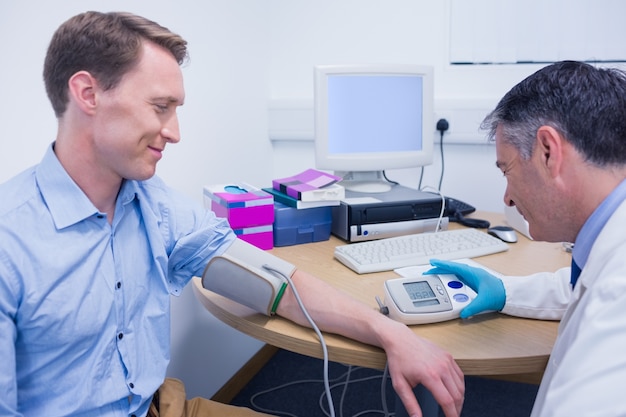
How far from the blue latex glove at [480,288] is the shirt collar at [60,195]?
72 cm

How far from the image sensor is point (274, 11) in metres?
2.21

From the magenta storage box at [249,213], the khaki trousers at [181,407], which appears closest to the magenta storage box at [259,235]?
the magenta storage box at [249,213]

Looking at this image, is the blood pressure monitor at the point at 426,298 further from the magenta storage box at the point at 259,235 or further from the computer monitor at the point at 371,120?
the computer monitor at the point at 371,120

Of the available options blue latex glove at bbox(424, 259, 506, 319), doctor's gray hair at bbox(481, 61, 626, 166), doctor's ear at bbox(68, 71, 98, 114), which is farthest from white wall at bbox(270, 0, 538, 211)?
doctor's ear at bbox(68, 71, 98, 114)

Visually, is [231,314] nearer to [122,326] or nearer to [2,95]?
[122,326]

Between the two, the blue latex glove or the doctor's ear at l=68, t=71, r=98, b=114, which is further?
the blue latex glove

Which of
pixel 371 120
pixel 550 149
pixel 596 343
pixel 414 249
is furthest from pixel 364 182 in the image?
pixel 596 343

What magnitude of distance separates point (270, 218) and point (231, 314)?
1.35ft

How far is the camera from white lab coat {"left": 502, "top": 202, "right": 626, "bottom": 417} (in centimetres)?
60

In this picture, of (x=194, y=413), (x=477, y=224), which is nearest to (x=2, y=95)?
(x=194, y=413)

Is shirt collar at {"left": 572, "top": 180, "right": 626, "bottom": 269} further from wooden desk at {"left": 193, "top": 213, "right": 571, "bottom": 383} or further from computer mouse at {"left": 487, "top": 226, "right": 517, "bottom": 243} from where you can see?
computer mouse at {"left": 487, "top": 226, "right": 517, "bottom": 243}

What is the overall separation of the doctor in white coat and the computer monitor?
694mm

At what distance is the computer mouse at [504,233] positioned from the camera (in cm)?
148

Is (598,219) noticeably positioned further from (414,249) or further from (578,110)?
A: (414,249)
